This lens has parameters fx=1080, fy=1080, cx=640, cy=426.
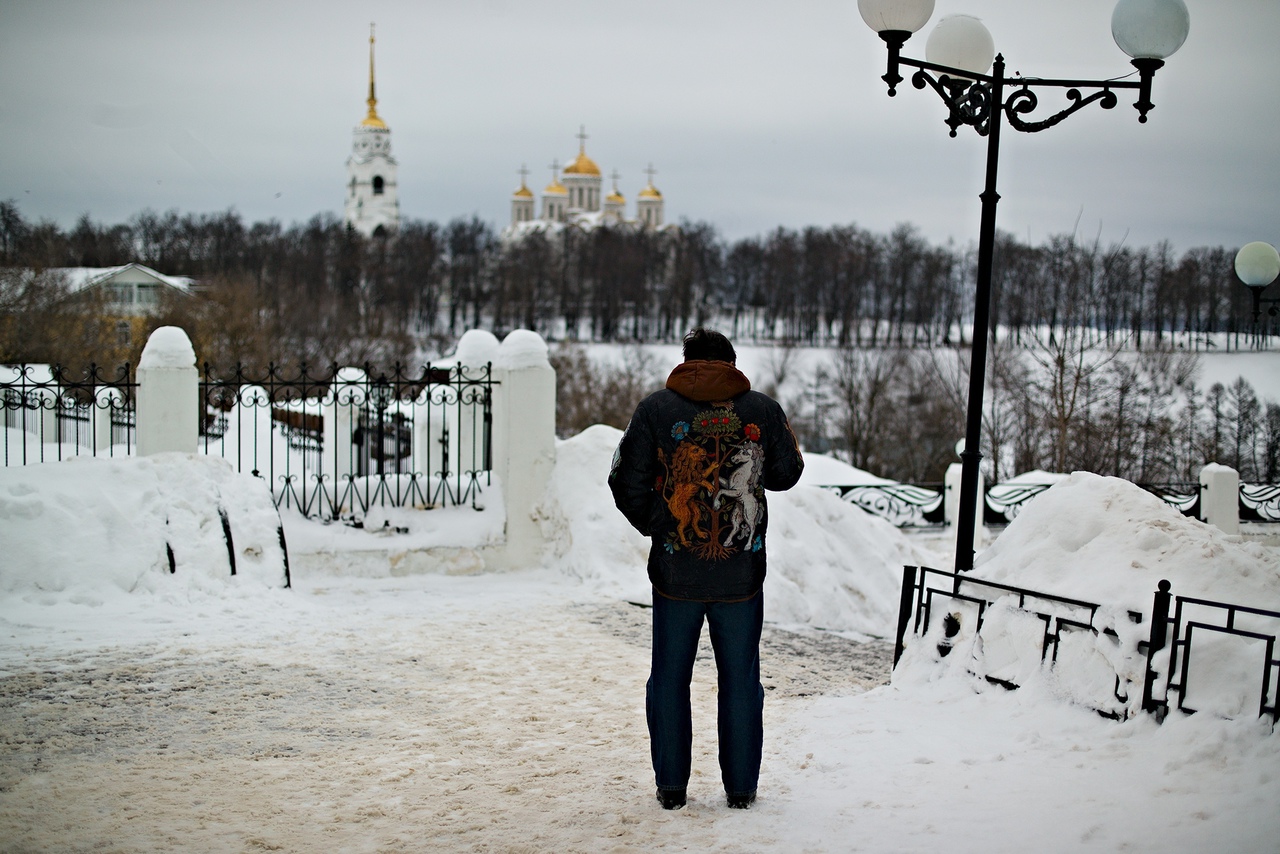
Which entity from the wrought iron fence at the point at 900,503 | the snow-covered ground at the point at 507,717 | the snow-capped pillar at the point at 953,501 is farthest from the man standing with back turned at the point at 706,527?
the wrought iron fence at the point at 900,503

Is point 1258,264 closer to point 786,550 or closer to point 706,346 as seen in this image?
point 786,550

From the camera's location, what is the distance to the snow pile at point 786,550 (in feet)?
29.9

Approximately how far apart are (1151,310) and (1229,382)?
8.98 feet

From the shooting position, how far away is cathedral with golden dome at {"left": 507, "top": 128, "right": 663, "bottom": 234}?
4528 inches

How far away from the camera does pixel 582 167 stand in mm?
115938

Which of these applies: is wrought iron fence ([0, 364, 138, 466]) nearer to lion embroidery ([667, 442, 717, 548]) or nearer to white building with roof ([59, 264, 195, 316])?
lion embroidery ([667, 442, 717, 548])

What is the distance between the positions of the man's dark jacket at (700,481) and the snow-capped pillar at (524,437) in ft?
20.2

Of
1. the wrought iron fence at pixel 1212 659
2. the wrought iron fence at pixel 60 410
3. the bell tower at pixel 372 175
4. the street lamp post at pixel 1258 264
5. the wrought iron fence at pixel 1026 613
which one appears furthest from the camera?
the bell tower at pixel 372 175

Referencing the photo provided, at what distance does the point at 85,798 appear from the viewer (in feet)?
13.7

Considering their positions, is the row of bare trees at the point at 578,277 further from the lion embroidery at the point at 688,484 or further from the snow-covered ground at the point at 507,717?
the lion embroidery at the point at 688,484

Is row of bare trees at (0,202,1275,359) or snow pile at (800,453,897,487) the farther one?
row of bare trees at (0,202,1275,359)

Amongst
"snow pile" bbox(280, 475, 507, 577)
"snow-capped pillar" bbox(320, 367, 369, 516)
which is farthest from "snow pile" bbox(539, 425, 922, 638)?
"snow-capped pillar" bbox(320, 367, 369, 516)

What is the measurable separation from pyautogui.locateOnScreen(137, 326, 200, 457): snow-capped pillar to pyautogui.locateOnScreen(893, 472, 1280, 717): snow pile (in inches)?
258

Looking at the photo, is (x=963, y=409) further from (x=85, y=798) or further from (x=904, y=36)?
(x=85, y=798)
